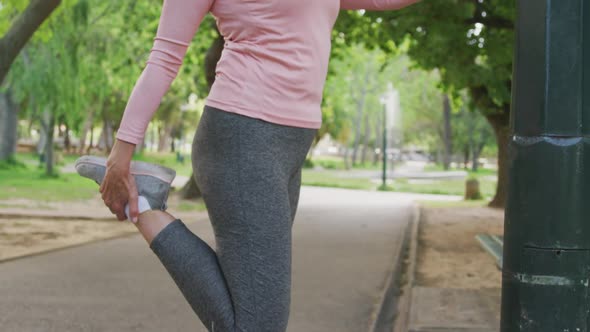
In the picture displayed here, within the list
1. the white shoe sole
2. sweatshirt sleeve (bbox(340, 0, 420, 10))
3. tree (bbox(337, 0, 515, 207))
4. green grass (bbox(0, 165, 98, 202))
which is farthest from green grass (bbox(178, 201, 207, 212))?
the white shoe sole

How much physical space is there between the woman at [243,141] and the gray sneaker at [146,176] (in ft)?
0.05

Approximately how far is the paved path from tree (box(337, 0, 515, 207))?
239cm

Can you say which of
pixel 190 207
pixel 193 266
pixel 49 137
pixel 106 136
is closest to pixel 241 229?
pixel 193 266

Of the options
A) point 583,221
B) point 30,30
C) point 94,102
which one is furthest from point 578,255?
point 94,102

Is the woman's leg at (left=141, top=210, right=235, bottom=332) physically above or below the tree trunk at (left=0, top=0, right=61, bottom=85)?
below

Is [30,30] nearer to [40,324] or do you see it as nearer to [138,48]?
[40,324]

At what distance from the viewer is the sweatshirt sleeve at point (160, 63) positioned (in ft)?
7.16

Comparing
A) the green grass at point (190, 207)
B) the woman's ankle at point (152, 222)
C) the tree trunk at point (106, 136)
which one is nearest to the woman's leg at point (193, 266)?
the woman's ankle at point (152, 222)

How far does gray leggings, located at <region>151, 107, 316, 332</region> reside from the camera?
2.16 meters

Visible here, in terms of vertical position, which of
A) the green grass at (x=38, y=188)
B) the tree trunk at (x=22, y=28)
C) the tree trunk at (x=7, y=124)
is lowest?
the green grass at (x=38, y=188)

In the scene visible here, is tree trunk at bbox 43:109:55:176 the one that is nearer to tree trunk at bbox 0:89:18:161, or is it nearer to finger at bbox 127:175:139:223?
tree trunk at bbox 0:89:18:161

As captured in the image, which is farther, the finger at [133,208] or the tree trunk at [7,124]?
the tree trunk at [7,124]

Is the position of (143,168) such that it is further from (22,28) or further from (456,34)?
(456,34)

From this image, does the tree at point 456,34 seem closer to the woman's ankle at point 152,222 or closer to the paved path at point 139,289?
the paved path at point 139,289
